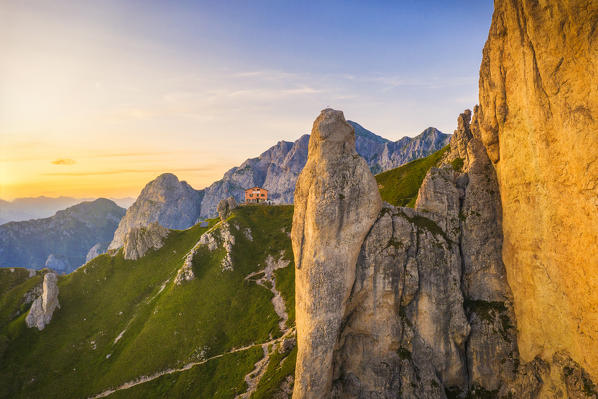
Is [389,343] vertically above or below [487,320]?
below

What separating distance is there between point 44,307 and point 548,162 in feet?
380

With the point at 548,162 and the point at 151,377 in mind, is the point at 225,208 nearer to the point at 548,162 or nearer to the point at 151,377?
the point at 151,377

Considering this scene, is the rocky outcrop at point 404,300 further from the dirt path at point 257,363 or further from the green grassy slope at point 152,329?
the dirt path at point 257,363

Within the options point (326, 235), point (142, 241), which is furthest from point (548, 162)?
point (142, 241)

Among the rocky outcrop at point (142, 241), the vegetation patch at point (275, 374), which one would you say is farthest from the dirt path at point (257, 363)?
the rocky outcrop at point (142, 241)

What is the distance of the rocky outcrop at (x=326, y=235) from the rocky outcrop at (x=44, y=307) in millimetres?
87084

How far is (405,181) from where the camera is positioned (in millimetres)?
101938

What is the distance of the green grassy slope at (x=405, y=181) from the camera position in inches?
3475

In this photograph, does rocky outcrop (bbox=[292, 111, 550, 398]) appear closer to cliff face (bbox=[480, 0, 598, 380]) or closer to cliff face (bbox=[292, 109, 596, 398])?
cliff face (bbox=[292, 109, 596, 398])

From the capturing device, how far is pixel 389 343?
31.1 metres

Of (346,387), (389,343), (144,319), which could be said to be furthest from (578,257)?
(144,319)

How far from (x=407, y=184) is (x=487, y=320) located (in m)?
71.4

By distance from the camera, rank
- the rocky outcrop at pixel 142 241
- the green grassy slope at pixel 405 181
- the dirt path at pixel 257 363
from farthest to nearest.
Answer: the rocky outcrop at pixel 142 241, the green grassy slope at pixel 405 181, the dirt path at pixel 257 363

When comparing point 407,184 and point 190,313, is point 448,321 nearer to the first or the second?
point 190,313
